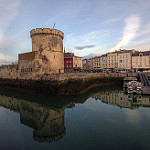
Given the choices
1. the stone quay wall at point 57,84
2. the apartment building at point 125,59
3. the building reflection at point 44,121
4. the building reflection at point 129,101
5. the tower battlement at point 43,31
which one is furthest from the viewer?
the apartment building at point 125,59

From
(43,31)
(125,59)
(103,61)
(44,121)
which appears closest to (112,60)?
(103,61)

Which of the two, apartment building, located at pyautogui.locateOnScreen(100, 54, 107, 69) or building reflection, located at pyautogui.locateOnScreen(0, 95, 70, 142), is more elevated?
apartment building, located at pyautogui.locateOnScreen(100, 54, 107, 69)

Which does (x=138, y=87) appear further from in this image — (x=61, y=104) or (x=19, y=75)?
(x=19, y=75)

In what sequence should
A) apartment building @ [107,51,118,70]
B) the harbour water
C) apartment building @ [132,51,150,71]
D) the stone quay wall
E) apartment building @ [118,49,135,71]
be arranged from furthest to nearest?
apartment building @ [107,51,118,70] < apartment building @ [118,49,135,71] < apartment building @ [132,51,150,71] < the stone quay wall < the harbour water

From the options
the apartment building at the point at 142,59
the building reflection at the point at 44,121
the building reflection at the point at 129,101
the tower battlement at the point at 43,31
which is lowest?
the building reflection at the point at 44,121

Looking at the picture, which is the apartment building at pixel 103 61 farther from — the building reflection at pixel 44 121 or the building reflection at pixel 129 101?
the building reflection at pixel 44 121

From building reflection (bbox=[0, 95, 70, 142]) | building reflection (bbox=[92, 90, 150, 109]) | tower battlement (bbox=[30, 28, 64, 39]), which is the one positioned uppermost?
tower battlement (bbox=[30, 28, 64, 39])

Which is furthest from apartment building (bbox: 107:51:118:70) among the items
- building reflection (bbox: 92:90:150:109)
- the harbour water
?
the harbour water

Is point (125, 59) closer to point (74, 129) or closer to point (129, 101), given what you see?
point (129, 101)

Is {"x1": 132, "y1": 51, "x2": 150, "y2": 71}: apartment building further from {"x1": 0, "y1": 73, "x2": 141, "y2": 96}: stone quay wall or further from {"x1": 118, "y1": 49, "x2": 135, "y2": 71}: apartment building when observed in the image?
{"x1": 0, "y1": 73, "x2": 141, "y2": 96}: stone quay wall

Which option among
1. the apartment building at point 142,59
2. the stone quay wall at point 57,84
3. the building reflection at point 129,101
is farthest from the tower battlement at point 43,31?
the apartment building at point 142,59

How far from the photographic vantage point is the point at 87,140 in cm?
568

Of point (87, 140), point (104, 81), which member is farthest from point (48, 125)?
point (104, 81)

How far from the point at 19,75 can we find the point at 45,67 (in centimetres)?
510
